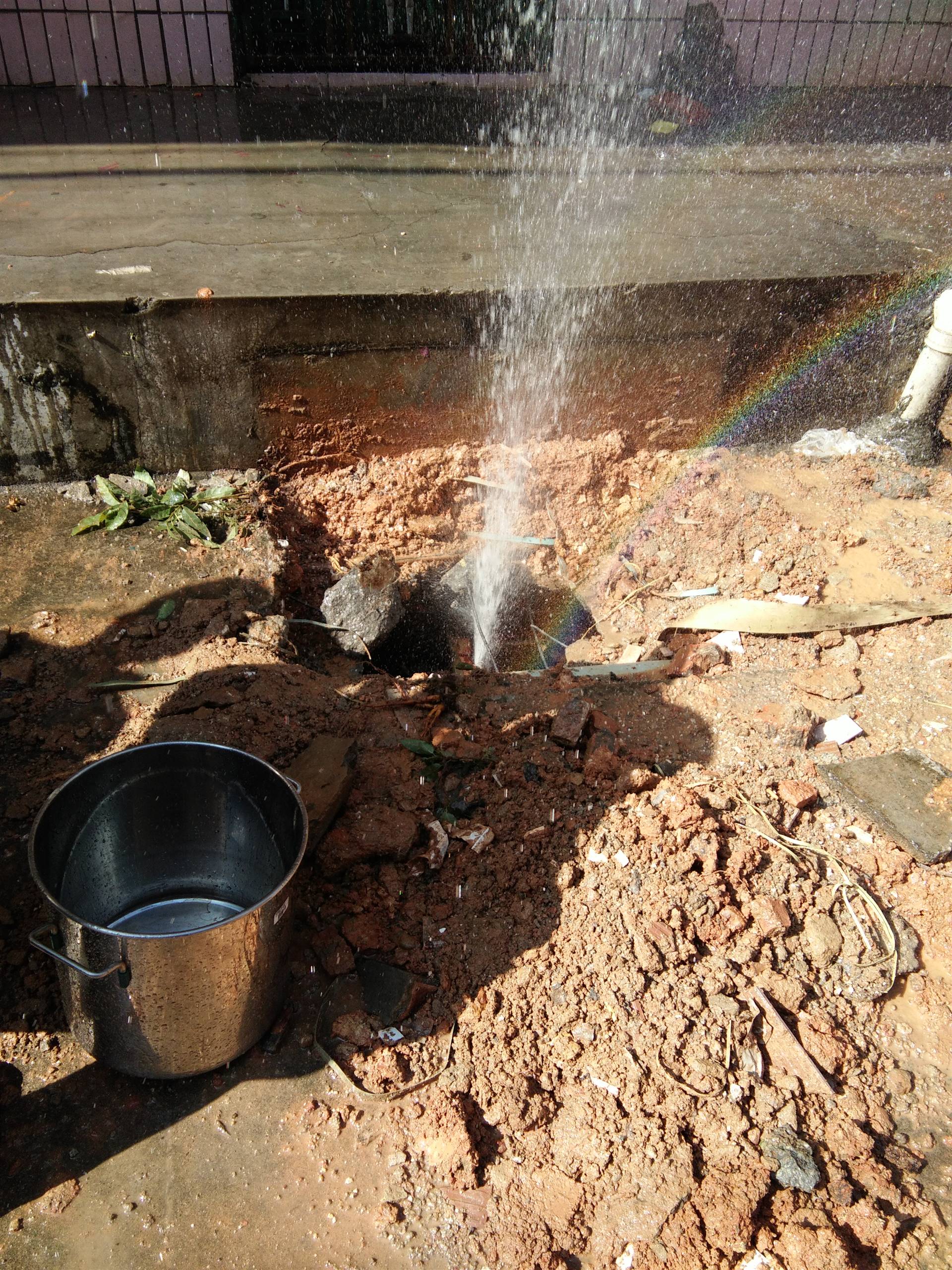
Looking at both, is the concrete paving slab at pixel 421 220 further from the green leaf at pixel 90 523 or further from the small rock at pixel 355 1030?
the small rock at pixel 355 1030

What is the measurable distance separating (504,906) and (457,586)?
6.35 feet

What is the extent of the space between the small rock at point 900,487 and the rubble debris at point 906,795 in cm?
198

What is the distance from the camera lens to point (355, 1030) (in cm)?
225

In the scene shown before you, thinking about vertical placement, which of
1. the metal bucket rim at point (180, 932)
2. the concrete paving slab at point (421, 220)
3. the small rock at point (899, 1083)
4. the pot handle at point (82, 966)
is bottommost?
the small rock at point (899, 1083)

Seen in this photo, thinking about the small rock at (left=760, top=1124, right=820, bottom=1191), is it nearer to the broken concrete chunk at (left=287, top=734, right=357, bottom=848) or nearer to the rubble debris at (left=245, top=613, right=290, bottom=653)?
the broken concrete chunk at (left=287, top=734, right=357, bottom=848)

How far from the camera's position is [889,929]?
8.32ft

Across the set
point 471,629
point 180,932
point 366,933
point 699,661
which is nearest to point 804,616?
point 699,661

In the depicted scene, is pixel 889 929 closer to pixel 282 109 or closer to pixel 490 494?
pixel 490 494

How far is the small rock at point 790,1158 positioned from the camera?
2.01 m

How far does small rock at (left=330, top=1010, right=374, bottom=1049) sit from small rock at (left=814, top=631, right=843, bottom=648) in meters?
2.46

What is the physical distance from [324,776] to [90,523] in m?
1.87

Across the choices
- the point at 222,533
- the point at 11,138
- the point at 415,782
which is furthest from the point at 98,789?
the point at 11,138

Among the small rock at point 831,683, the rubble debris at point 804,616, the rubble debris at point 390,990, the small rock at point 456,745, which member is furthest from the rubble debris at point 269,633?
the small rock at point 831,683

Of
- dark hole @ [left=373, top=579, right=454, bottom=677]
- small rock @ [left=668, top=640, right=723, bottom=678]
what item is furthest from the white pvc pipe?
dark hole @ [left=373, top=579, right=454, bottom=677]
